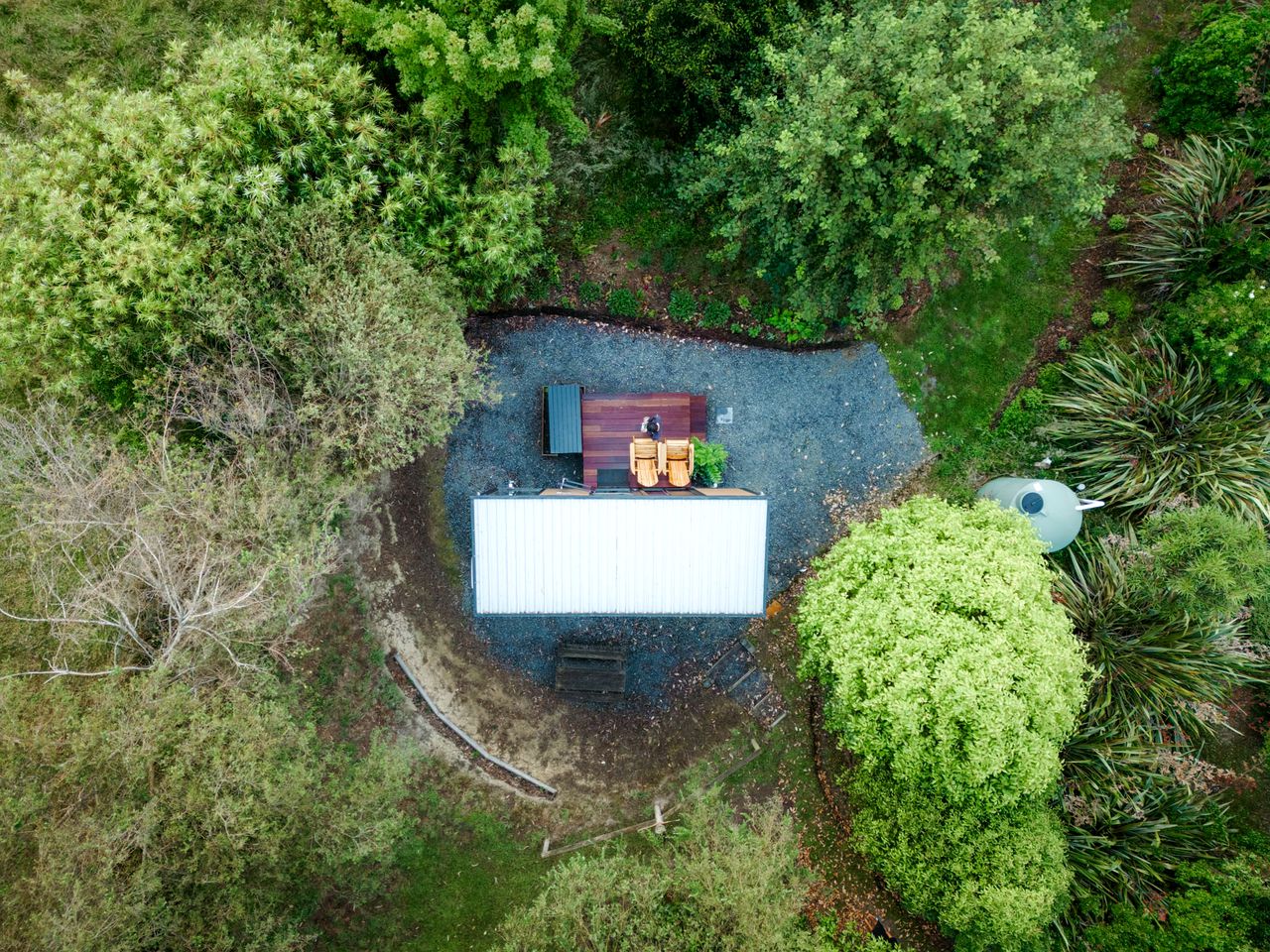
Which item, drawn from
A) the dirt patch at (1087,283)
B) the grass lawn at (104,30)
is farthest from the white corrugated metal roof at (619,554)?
the grass lawn at (104,30)

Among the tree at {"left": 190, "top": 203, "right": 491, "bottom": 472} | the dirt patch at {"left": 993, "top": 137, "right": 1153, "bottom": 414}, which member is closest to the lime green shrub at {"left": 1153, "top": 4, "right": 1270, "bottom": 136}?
the dirt patch at {"left": 993, "top": 137, "right": 1153, "bottom": 414}

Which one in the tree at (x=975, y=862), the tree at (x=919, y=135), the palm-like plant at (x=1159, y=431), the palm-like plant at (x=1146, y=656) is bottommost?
the tree at (x=975, y=862)

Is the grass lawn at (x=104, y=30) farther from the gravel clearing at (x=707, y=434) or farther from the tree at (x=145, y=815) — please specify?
the tree at (x=145, y=815)

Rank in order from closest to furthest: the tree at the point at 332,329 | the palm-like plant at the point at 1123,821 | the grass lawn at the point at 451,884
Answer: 1. the tree at the point at 332,329
2. the palm-like plant at the point at 1123,821
3. the grass lawn at the point at 451,884

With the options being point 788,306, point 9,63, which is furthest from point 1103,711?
point 9,63

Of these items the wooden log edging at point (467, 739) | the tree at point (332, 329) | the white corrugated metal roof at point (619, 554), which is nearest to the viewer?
the tree at point (332, 329)

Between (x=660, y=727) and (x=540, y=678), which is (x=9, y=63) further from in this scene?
(x=660, y=727)

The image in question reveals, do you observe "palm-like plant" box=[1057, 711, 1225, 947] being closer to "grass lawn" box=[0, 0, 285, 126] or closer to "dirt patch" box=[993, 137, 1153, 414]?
"dirt patch" box=[993, 137, 1153, 414]
